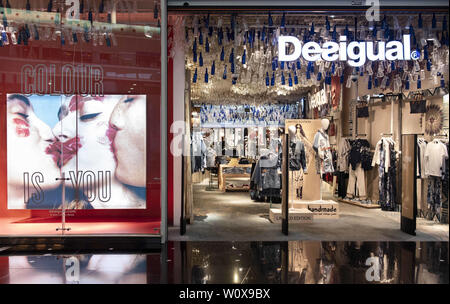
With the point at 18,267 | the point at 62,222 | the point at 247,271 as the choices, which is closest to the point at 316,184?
the point at 247,271

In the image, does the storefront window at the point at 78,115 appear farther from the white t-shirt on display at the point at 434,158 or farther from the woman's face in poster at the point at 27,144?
the white t-shirt on display at the point at 434,158

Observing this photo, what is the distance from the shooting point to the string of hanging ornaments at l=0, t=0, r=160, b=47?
4.82m

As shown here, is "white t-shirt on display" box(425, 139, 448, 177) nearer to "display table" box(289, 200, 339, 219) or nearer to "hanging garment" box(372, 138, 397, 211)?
"hanging garment" box(372, 138, 397, 211)

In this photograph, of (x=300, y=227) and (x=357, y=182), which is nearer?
(x=300, y=227)

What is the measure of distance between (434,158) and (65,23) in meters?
6.33

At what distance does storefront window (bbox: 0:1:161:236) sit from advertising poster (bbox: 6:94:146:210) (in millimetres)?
15

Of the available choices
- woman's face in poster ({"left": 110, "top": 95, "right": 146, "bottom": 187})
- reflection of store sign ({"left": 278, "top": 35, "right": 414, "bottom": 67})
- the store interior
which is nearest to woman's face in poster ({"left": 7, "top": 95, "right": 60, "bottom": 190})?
woman's face in poster ({"left": 110, "top": 95, "right": 146, "bottom": 187})

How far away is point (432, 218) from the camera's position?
232 inches

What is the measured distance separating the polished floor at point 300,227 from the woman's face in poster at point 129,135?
1147mm

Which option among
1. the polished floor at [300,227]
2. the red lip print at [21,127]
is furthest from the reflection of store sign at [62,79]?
the polished floor at [300,227]

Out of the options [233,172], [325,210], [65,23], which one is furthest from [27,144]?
[233,172]

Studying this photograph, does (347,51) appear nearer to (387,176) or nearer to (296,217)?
(296,217)

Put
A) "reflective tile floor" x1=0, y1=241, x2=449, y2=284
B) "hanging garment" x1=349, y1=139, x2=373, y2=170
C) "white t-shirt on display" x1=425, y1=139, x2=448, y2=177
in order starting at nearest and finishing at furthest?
1. "reflective tile floor" x1=0, y1=241, x2=449, y2=284
2. "white t-shirt on display" x1=425, y1=139, x2=448, y2=177
3. "hanging garment" x1=349, y1=139, x2=373, y2=170

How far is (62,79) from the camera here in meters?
4.93
